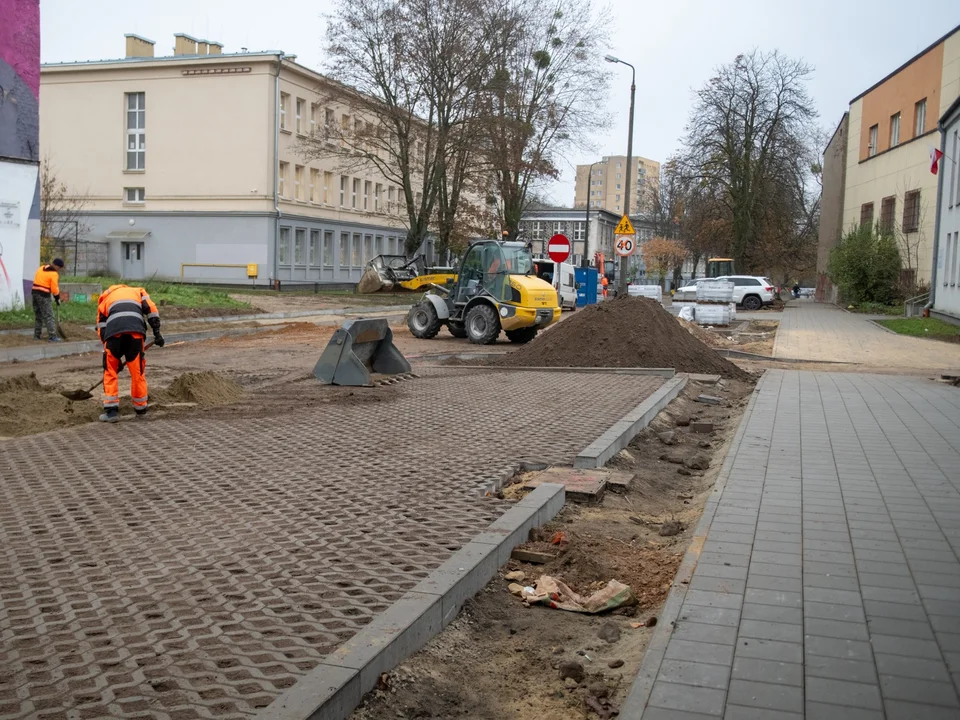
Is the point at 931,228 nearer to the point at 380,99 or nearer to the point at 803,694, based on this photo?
the point at 380,99

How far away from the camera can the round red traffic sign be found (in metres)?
25.7

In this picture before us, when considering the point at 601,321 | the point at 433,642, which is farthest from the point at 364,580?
the point at 601,321

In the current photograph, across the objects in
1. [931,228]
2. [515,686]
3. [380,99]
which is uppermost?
[380,99]

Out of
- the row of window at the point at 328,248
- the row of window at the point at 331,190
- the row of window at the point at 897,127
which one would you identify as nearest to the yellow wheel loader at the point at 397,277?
the row of window at the point at 328,248

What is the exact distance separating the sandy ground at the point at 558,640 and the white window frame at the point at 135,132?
1959 inches

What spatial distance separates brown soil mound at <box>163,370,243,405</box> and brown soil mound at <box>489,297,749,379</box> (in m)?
5.90

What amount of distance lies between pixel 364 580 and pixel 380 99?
4131cm

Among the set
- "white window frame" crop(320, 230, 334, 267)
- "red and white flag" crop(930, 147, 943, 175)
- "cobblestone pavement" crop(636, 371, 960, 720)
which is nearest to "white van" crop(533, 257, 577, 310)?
"red and white flag" crop(930, 147, 943, 175)

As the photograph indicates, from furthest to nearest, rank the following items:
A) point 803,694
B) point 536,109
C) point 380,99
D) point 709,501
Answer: point 536,109
point 380,99
point 709,501
point 803,694

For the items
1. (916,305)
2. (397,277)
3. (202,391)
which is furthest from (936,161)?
(202,391)

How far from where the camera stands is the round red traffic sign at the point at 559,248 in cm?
2570

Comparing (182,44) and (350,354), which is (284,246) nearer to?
(182,44)

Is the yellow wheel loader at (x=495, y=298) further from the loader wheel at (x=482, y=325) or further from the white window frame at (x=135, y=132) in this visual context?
the white window frame at (x=135, y=132)

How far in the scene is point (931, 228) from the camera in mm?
39094
